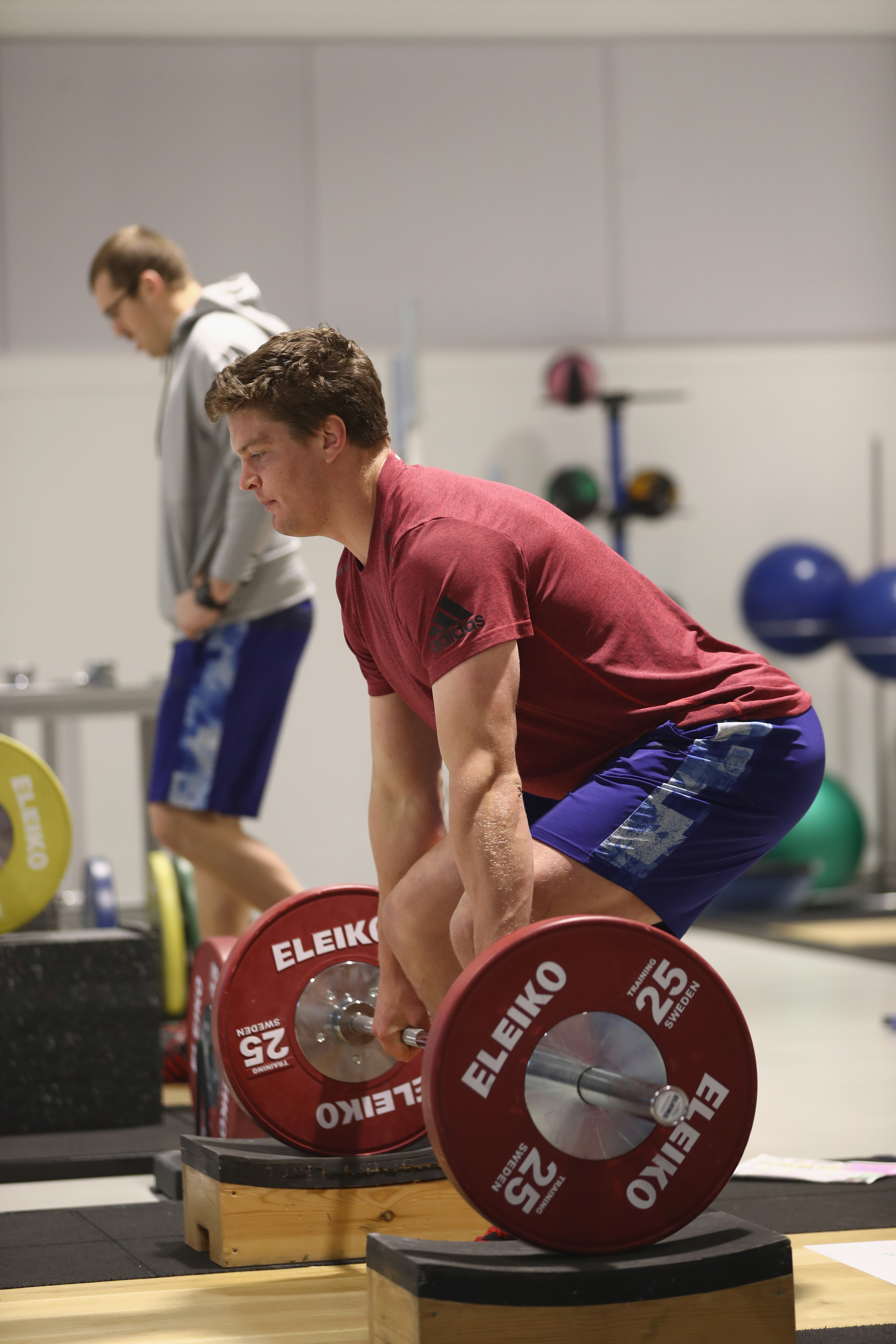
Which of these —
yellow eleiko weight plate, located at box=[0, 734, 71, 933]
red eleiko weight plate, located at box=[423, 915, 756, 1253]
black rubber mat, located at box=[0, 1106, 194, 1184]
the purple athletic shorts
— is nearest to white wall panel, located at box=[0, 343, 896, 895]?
yellow eleiko weight plate, located at box=[0, 734, 71, 933]

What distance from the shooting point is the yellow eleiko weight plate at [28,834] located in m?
2.97

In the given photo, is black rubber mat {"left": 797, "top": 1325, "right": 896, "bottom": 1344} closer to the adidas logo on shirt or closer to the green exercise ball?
the adidas logo on shirt

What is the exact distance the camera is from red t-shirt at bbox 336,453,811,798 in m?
1.64

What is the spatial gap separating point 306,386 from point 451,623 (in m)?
0.34

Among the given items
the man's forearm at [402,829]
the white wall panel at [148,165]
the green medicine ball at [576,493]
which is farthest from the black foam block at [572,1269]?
the white wall panel at [148,165]

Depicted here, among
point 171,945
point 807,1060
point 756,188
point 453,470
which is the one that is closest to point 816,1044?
point 807,1060

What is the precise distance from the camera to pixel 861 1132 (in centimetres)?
288

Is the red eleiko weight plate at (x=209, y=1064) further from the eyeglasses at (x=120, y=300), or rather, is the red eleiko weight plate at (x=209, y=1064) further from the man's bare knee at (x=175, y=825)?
the eyeglasses at (x=120, y=300)

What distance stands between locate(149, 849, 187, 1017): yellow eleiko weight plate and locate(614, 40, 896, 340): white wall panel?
4249mm

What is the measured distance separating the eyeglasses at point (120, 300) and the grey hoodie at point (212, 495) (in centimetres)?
13

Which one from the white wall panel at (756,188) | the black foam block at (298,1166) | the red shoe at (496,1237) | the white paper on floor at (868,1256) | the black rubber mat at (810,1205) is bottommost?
the black rubber mat at (810,1205)

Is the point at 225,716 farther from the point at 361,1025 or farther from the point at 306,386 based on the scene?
the point at 306,386

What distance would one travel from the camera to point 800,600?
6.45 metres

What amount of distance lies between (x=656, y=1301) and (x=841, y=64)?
269 inches
